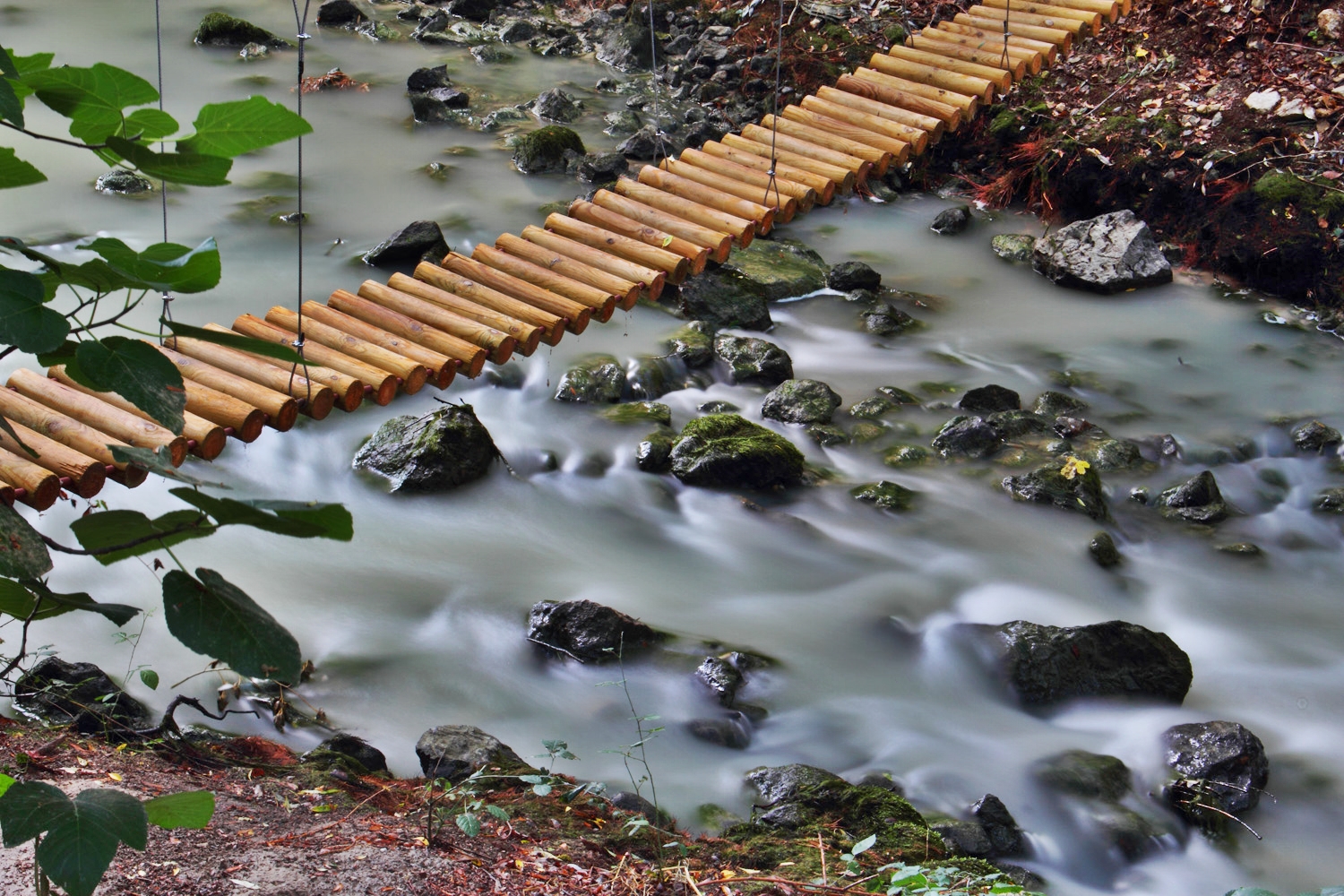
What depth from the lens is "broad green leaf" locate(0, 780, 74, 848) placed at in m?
0.93

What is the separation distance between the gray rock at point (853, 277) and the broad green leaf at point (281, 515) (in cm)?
605

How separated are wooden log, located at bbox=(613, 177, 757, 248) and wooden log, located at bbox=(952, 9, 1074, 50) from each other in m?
1.74

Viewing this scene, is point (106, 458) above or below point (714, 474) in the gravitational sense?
above

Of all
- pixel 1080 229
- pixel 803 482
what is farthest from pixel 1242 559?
pixel 1080 229

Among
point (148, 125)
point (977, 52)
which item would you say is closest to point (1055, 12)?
point (977, 52)

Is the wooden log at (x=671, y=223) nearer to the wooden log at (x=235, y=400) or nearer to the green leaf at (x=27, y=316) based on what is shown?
the wooden log at (x=235, y=400)

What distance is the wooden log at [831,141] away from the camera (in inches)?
173

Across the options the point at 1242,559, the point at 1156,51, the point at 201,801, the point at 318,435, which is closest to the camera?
the point at 201,801

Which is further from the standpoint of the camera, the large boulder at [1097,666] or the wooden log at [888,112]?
the wooden log at [888,112]

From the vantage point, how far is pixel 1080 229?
6.86 m

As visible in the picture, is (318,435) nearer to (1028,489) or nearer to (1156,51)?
(1028,489)

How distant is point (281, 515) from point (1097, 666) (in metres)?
3.77

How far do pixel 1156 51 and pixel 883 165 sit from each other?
4.22m

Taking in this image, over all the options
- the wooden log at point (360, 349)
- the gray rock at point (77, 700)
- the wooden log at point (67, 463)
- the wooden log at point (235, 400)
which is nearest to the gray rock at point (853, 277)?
the wooden log at point (360, 349)
